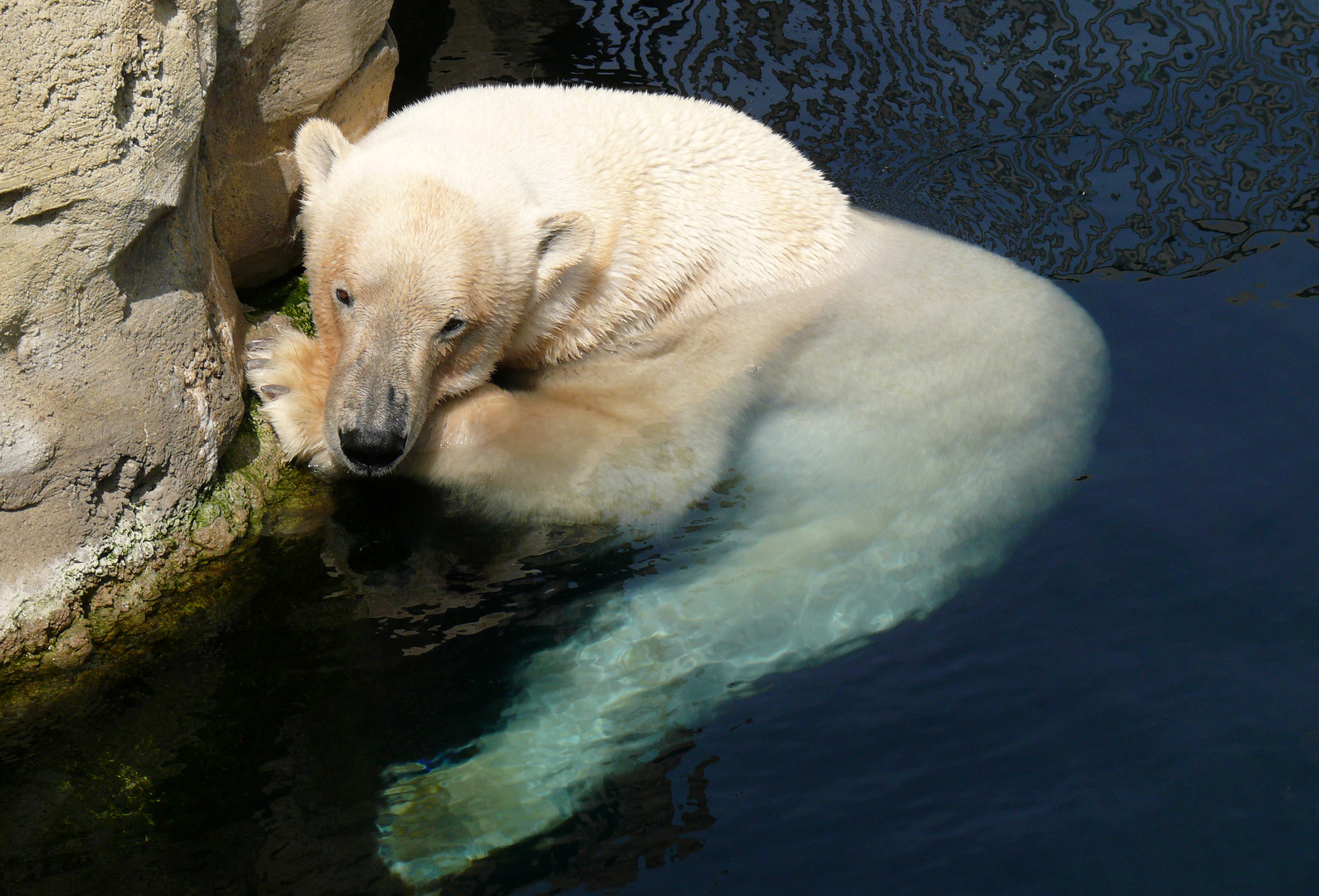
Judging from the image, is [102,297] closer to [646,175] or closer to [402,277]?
[402,277]

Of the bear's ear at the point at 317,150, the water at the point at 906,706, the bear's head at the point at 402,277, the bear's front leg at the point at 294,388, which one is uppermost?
the bear's ear at the point at 317,150

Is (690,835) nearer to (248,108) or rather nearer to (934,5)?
(248,108)

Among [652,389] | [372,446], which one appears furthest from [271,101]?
[652,389]

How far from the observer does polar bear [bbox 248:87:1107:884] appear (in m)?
3.53

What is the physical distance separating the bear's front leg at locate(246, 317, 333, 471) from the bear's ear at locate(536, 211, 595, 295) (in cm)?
80

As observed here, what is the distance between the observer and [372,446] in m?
3.52

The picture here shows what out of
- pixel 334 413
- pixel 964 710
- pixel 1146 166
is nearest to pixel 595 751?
pixel 964 710

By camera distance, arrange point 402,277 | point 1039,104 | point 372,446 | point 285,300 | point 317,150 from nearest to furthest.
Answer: point 372,446, point 402,277, point 317,150, point 285,300, point 1039,104

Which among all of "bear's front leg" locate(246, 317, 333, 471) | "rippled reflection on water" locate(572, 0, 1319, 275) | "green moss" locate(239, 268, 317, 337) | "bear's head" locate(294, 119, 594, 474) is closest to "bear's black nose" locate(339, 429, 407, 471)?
"bear's head" locate(294, 119, 594, 474)

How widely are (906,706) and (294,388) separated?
223 centimetres

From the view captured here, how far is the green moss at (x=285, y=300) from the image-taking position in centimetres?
459

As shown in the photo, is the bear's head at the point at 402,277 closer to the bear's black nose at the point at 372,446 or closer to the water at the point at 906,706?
the bear's black nose at the point at 372,446

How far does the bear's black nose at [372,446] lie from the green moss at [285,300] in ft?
3.77

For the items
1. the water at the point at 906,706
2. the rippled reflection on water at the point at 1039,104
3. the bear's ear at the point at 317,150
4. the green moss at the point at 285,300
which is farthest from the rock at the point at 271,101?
the rippled reflection on water at the point at 1039,104
